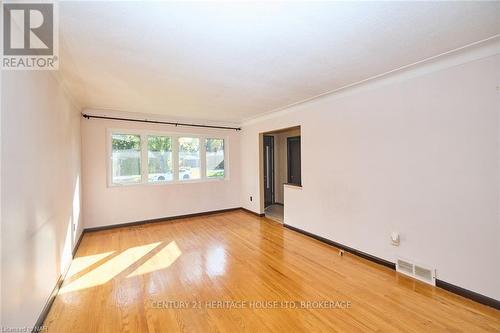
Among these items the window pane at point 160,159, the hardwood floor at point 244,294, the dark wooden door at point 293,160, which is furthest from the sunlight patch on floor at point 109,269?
the dark wooden door at point 293,160

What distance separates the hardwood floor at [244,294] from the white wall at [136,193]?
3.65 ft

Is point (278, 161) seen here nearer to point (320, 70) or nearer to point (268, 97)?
point (268, 97)

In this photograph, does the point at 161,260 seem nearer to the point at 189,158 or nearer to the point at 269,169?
the point at 189,158

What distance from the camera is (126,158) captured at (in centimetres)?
459

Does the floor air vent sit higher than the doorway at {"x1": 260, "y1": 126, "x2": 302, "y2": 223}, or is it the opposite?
the doorway at {"x1": 260, "y1": 126, "x2": 302, "y2": 223}

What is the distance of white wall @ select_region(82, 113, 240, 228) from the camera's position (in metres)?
4.20

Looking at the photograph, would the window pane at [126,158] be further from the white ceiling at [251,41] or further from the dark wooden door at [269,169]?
the dark wooden door at [269,169]

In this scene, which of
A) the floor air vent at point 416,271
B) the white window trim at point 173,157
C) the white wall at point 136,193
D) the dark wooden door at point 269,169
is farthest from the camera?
the dark wooden door at point 269,169

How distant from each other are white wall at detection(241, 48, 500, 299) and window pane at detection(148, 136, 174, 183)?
326cm

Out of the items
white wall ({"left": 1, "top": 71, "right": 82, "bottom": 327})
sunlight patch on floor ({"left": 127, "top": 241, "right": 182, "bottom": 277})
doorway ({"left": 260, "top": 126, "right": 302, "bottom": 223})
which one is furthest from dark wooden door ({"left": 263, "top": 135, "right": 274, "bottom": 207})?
white wall ({"left": 1, "top": 71, "right": 82, "bottom": 327})

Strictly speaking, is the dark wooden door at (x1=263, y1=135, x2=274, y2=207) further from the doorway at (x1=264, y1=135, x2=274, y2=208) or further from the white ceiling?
the white ceiling

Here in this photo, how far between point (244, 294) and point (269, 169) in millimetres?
4705

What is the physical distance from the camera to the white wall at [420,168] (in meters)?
2.06

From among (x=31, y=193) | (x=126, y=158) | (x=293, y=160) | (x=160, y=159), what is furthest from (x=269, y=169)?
(x=31, y=193)
